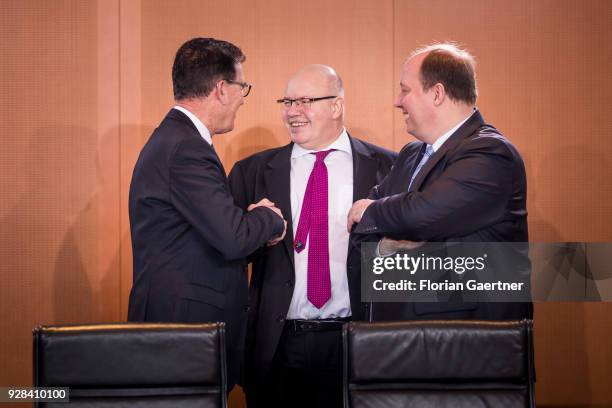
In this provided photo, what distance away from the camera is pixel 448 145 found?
2504 mm

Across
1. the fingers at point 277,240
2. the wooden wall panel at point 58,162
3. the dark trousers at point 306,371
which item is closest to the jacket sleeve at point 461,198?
the fingers at point 277,240

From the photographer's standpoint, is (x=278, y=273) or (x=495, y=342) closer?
(x=495, y=342)

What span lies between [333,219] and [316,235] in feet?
0.32

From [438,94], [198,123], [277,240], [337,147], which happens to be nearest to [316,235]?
[277,240]

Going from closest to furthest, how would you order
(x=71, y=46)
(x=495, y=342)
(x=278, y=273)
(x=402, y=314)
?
(x=495, y=342) → (x=402, y=314) → (x=278, y=273) → (x=71, y=46)

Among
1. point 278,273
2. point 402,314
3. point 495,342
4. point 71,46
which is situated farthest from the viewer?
point 71,46

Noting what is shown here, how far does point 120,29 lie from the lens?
3.84 metres

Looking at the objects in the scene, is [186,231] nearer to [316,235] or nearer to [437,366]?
[316,235]

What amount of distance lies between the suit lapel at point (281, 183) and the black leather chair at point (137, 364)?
1198mm

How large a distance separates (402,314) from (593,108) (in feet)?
6.56

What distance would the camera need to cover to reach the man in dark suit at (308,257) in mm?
2910

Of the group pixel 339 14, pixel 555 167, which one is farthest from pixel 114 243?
pixel 555 167

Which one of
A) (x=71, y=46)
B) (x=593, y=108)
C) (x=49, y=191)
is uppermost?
(x=71, y=46)

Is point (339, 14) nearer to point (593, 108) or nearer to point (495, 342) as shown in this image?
point (593, 108)
